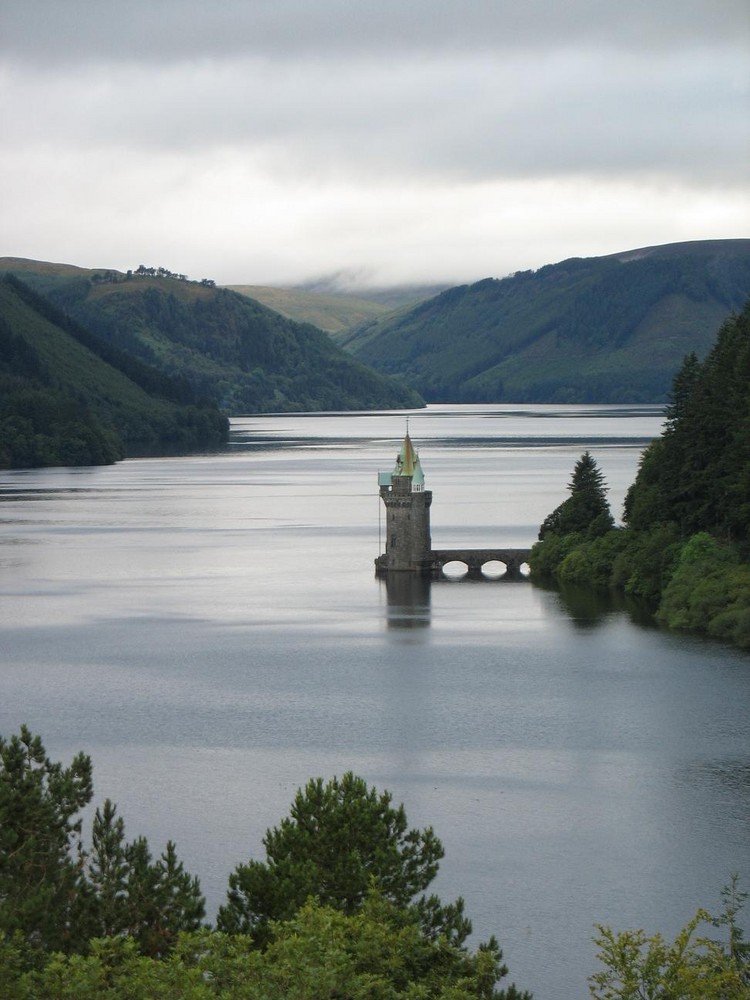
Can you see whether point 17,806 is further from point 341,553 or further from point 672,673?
point 341,553

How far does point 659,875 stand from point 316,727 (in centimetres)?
1593

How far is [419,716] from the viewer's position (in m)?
49.8

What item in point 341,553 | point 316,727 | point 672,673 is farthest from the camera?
point 341,553

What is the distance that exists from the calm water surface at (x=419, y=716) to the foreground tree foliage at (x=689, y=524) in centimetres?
302

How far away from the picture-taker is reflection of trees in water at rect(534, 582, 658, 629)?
2704 inches

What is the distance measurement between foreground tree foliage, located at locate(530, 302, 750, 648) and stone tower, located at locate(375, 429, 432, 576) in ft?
19.9

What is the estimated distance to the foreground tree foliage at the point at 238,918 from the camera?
19.6 meters

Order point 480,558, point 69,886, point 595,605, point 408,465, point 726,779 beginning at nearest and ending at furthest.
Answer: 1. point 69,886
2. point 726,779
3. point 595,605
4. point 408,465
5. point 480,558

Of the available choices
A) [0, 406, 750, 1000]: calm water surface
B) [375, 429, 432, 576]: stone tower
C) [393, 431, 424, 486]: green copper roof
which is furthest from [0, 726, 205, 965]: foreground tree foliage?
[393, 431, 424, 486]: green copper roof

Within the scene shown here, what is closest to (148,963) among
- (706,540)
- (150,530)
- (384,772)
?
(384,772)

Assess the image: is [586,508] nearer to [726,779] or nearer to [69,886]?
[726,779]

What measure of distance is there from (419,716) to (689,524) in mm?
30746

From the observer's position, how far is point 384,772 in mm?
42906

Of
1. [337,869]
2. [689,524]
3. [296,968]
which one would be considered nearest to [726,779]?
[337,869]
